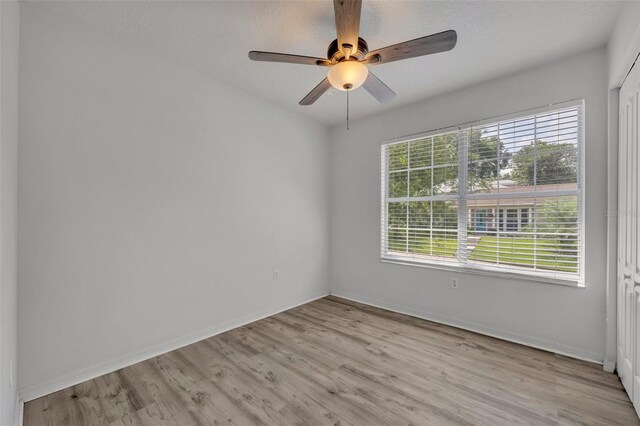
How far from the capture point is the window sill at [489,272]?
2467 mm

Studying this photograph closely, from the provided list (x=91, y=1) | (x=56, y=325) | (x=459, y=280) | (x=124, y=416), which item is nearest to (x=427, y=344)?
(x=459, y=280)

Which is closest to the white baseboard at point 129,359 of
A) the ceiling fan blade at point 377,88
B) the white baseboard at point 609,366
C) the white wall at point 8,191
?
the white wall at point 8,191

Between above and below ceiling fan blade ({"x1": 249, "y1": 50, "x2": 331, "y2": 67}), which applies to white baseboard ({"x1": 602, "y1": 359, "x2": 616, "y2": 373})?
below

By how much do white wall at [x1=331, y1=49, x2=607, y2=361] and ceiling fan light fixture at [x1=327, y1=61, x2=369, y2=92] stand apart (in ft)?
5.96

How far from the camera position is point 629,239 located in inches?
74.0

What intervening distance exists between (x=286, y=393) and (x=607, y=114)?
327cm

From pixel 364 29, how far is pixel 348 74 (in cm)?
60

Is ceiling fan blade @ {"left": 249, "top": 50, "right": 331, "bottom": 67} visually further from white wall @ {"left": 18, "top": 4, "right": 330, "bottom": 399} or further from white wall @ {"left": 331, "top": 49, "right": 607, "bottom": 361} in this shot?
white wall @ {"left": 331, "top": 49, "right": 607, "bottom": 361}

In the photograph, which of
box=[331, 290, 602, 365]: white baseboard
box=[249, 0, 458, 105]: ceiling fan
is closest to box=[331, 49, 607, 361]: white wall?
box=[331, 290, 602, 365]: white baseboard

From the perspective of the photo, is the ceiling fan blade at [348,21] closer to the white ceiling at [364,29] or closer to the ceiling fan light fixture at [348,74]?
the ceiling fan light fixture at [348,74]

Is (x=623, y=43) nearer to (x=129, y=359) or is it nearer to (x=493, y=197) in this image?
(x=493, y=197)

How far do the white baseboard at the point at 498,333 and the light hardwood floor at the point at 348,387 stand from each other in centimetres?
10

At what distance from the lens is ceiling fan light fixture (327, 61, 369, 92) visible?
1.77 m

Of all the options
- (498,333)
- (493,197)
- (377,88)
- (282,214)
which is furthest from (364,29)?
(498,333)
